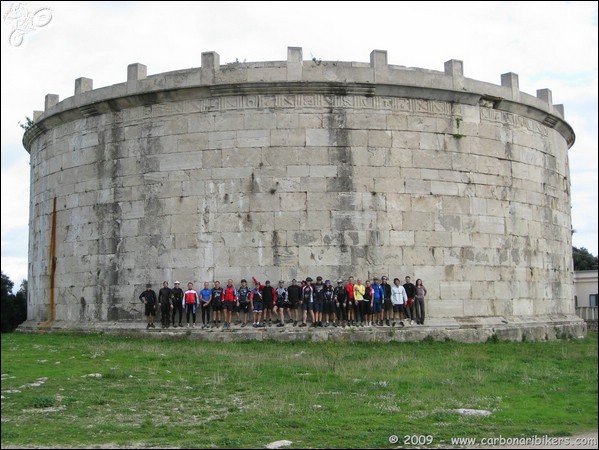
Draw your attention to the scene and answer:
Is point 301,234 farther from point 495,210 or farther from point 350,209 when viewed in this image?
point 495,210

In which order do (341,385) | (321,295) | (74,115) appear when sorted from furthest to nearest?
(74,115) → (321,295) → (341,385)

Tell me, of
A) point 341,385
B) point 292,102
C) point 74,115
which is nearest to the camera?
point 341,385

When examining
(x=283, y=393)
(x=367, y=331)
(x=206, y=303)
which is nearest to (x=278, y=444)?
(x=283, y=393)

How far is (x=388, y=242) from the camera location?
18688 mm

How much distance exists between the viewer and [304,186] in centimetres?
1859

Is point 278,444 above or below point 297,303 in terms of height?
below

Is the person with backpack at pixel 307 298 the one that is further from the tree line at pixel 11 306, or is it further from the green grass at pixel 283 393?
the tree line at pixel 11 306

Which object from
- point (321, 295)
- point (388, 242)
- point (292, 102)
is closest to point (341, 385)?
point (321, 295)

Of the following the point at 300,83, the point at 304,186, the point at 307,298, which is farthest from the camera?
the point at 300,83

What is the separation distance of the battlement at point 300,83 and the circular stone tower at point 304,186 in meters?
0.04

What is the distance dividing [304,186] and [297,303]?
308 centimetres

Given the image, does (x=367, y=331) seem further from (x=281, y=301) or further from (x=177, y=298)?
(x=177, y=298)

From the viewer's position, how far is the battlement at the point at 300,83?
1902cm

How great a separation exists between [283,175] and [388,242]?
10.8 ft
